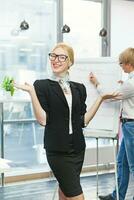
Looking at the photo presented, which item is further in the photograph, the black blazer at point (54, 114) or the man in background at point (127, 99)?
the man in background at point (127, 99)

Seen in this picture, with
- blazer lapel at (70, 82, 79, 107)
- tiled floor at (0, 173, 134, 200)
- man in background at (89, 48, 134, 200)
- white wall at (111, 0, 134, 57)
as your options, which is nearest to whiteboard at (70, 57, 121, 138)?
man in background at (89, 48, 134, 200)

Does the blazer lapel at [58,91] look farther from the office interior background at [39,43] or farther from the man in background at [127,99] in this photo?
the office interior background at [39,43]

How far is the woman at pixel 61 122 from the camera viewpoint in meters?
2.06

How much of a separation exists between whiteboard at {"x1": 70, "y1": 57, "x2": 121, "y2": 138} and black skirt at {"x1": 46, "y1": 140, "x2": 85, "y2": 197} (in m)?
1.17

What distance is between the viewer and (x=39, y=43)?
4.84m

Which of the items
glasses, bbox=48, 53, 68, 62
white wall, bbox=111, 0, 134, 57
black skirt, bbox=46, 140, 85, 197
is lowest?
black skirt, bbox=46, 140, 85, 197

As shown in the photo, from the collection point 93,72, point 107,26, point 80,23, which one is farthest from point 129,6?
point 93,72

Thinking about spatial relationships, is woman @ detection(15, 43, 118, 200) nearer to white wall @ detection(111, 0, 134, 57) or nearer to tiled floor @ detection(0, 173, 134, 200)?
tiled floor @ detection(0, 173, 134, 200)

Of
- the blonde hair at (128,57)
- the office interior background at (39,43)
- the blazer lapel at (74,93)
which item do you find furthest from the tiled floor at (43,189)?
the blazer lapel at (74,93)

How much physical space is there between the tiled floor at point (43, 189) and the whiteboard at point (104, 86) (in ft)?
3.03

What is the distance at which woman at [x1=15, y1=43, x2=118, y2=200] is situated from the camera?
2.06 metres

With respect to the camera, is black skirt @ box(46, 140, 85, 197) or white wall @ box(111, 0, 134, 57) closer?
black skirt @ box(46, 140, 85, 197)

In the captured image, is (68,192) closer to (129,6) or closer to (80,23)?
(80,23)

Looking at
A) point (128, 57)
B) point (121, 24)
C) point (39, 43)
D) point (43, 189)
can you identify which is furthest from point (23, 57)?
point (128, 57)
